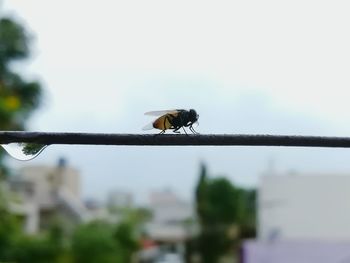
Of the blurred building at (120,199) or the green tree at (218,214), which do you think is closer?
the green tree at (218,214)

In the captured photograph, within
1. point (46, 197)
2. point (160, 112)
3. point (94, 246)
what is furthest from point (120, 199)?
point (160, 112)

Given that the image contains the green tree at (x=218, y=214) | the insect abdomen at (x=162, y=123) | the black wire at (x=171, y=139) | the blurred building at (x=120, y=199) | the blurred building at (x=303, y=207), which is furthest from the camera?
the blurred building at (x=120, y=199)

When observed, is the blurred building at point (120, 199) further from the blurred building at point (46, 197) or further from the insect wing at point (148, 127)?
the insect wing at point (148, 127)

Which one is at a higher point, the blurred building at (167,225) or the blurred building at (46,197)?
the blurred building at (46,197)

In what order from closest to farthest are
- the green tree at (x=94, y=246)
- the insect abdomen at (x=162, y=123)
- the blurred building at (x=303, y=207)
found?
the insect abdomen at (x=162, y=123)
the blurred building at (x=303, y=207)
the green tree at (x=94, y=246)

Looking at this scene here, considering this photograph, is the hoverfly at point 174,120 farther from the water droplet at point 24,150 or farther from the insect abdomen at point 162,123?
the water droplet at point 24,150

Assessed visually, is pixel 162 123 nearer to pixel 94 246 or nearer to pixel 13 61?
pixel 13 61

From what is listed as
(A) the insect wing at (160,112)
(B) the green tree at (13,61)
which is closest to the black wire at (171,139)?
(A) the insect wing at (160,112)

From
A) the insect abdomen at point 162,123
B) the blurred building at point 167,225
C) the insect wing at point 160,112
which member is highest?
the insect wing at point 160,112
